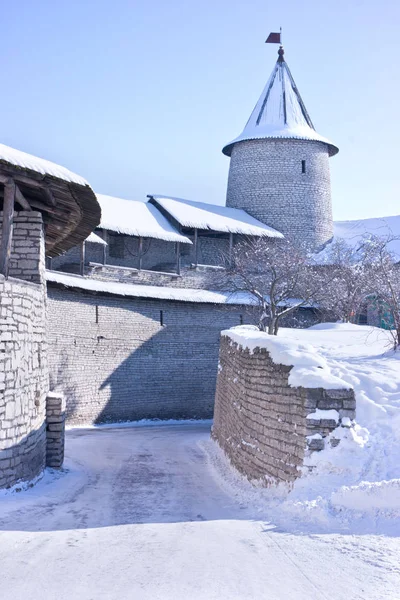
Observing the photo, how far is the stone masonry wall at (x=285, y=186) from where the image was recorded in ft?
110

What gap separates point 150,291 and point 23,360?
16.9m

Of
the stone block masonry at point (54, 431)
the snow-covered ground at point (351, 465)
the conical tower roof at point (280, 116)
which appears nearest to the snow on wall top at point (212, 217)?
the conical tower roof at point (280, 116)

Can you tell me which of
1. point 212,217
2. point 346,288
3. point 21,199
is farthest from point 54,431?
point 212,217

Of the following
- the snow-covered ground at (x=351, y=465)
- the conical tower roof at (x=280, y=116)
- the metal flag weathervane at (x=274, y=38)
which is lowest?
the snow-covered ground at (x=351, y=465)

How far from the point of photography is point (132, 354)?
25.4 metres

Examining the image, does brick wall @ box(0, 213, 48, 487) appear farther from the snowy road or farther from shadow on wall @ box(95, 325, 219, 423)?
shadow on wall @ box(95, 325, 219, 423)

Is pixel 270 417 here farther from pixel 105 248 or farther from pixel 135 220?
pixel 135 220

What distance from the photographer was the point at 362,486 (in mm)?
6645

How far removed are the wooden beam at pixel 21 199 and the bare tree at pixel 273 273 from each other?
598 inches

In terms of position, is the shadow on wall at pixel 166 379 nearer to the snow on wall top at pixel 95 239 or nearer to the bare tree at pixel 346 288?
the snow on wall top at pixel 95 239

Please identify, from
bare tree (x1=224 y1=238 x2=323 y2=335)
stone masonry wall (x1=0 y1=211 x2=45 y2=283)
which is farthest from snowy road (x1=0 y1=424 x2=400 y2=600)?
bare tree (x1=224 y1=238 x2=323 y2=335)

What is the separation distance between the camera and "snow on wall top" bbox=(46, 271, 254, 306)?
22127mm

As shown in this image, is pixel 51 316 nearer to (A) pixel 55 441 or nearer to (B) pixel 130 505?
(A) pixel 55 441

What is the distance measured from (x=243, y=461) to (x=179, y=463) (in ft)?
9.08
